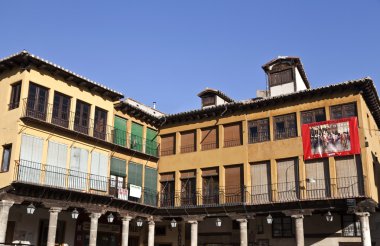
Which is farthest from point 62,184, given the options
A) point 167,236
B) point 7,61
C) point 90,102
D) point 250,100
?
point 250,100

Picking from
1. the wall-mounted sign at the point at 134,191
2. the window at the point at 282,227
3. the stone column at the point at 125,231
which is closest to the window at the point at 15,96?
the wall-mounted sign at the point at 134,191

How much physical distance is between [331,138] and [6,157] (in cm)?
1672

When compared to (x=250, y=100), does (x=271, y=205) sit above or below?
below

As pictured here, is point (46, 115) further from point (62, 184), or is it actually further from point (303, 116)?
point (303, 116)

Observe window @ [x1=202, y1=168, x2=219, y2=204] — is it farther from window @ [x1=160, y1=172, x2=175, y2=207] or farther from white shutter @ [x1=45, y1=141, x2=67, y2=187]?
white shutter @ [x1=45, y1=141, x2=67, y2=187]

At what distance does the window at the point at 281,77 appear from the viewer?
1130 inches

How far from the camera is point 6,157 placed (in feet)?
72.6

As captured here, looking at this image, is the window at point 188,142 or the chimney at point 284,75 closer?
the chimney at point 284,75

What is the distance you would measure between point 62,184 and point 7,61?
22.4 feet

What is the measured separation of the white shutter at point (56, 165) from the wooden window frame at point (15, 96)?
2585 mm

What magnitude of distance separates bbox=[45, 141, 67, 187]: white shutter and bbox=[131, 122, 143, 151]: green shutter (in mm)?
5665

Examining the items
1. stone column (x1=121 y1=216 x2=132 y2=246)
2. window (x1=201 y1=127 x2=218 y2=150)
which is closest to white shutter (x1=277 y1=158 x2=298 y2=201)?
window (x1=201 y1=127 x2=218 y2=150)

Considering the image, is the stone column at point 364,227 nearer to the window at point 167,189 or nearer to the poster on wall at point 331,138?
the poster on wall at point 331,138

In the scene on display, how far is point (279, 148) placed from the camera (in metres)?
26.0
